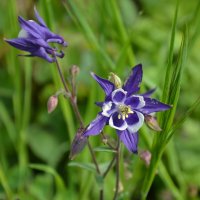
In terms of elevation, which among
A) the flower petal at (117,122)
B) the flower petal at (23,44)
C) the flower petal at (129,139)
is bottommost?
the flower petal at (129,139)

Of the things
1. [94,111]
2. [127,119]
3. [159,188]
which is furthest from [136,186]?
[127,119]

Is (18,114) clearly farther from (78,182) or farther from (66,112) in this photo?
(78,182)

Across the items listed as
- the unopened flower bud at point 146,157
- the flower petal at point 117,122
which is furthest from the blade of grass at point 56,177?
the flower petal at point 117,122

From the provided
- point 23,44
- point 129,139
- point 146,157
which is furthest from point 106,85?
point 146,157

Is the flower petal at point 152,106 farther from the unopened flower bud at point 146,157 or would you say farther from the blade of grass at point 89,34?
the blade of grass at point 89,34

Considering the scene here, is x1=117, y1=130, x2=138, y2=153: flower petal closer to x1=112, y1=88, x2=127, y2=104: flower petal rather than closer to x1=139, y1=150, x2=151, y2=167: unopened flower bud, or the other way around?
x1=112, y1=88, x2=127, y2=104: flower petal

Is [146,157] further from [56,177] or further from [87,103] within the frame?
[87,103]
